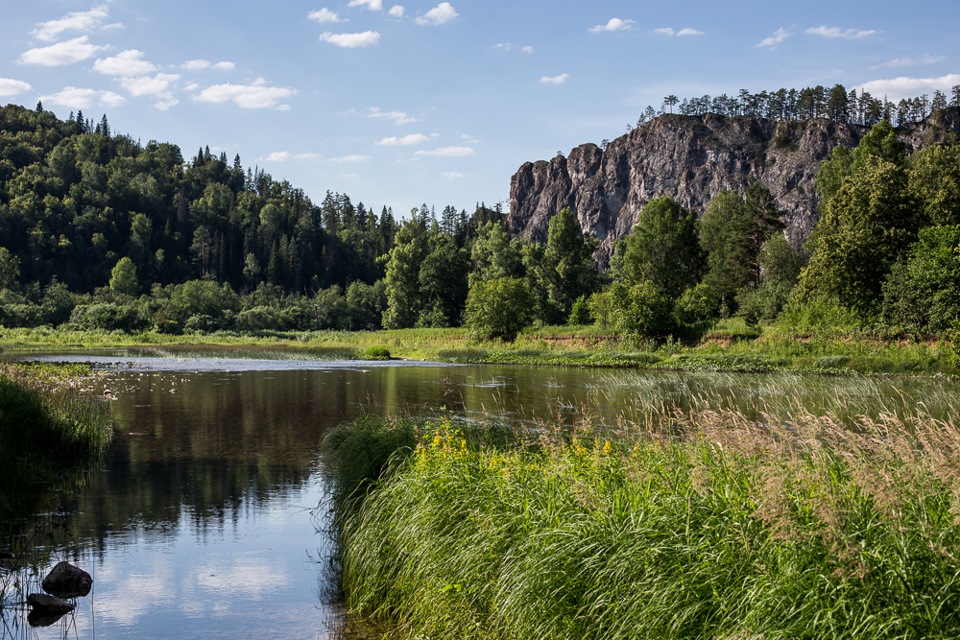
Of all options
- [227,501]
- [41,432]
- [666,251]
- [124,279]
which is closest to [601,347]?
[666,251]

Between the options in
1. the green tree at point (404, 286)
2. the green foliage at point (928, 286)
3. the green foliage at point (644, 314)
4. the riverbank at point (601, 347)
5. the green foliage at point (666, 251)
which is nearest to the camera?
the riverbank at point (601, 347)

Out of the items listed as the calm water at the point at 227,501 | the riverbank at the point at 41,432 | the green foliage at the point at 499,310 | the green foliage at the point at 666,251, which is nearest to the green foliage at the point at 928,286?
the calm water at the point at 227,501

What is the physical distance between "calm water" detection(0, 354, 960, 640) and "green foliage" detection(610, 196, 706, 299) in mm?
53554

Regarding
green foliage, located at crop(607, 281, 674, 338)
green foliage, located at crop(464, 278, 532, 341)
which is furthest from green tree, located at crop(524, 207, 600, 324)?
green foliage, located at crop(607, 281, 674, 338)

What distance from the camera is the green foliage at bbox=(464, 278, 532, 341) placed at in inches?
3100

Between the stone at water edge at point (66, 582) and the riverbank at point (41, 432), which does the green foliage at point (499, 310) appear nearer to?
the riverbank at point (41, 432)

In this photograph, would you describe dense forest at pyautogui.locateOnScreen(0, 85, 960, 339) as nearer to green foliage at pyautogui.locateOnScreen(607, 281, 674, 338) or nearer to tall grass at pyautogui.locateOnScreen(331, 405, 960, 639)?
green foliage at pyautogui.locateOnScreen(607, 281, 674, 338)

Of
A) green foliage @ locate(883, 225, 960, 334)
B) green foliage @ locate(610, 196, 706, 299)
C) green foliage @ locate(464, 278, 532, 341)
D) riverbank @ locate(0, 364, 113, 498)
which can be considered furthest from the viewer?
green foliage @ locate(610, 196, 706, 299)

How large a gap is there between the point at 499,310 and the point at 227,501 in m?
65.1

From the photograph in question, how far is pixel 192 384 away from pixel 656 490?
33.9 metres

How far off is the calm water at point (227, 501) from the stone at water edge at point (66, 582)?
0.16 meters

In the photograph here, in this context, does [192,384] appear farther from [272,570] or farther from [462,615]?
[462,615]

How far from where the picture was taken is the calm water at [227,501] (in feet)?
29.9

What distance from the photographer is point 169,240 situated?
179500 mm
